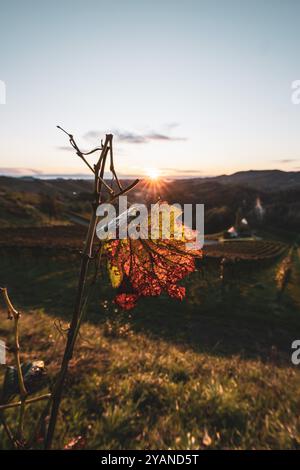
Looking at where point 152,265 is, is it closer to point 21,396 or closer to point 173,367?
point 21,396

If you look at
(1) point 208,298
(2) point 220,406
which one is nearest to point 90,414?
(2) point 220,406

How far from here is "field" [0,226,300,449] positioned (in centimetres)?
502

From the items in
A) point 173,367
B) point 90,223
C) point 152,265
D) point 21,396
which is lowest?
point 173,367

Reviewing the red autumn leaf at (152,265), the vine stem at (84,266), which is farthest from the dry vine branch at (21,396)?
the red autumn leaf at (152,265)

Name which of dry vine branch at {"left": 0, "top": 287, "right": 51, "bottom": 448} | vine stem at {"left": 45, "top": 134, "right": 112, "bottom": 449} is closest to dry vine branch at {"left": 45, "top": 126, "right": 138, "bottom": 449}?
vine stem at {"left": 45, "top": 134, "right": 112, "bottom": 449}

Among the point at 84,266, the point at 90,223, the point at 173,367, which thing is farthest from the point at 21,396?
the point at 173,367

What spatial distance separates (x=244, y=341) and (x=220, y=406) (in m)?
6.22

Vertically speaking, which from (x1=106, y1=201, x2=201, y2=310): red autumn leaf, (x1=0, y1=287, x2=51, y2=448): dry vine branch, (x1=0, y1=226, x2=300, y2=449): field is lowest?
(x1=0, y1=226, x2=300, y2=449): field

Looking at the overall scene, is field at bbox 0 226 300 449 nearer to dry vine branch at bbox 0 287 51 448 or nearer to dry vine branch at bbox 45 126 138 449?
dry vine branch at bbox 45 126 138 449

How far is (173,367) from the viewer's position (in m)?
7.89

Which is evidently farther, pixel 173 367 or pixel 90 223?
pixel 173 367

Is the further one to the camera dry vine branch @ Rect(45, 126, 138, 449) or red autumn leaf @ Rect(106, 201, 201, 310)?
red autumn leaf @ Rect(106, 201, 201, 310)

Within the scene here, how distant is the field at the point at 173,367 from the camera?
16.5 feet

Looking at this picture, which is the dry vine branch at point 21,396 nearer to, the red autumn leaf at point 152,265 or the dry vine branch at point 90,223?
the dry vine branch at point 90,223
